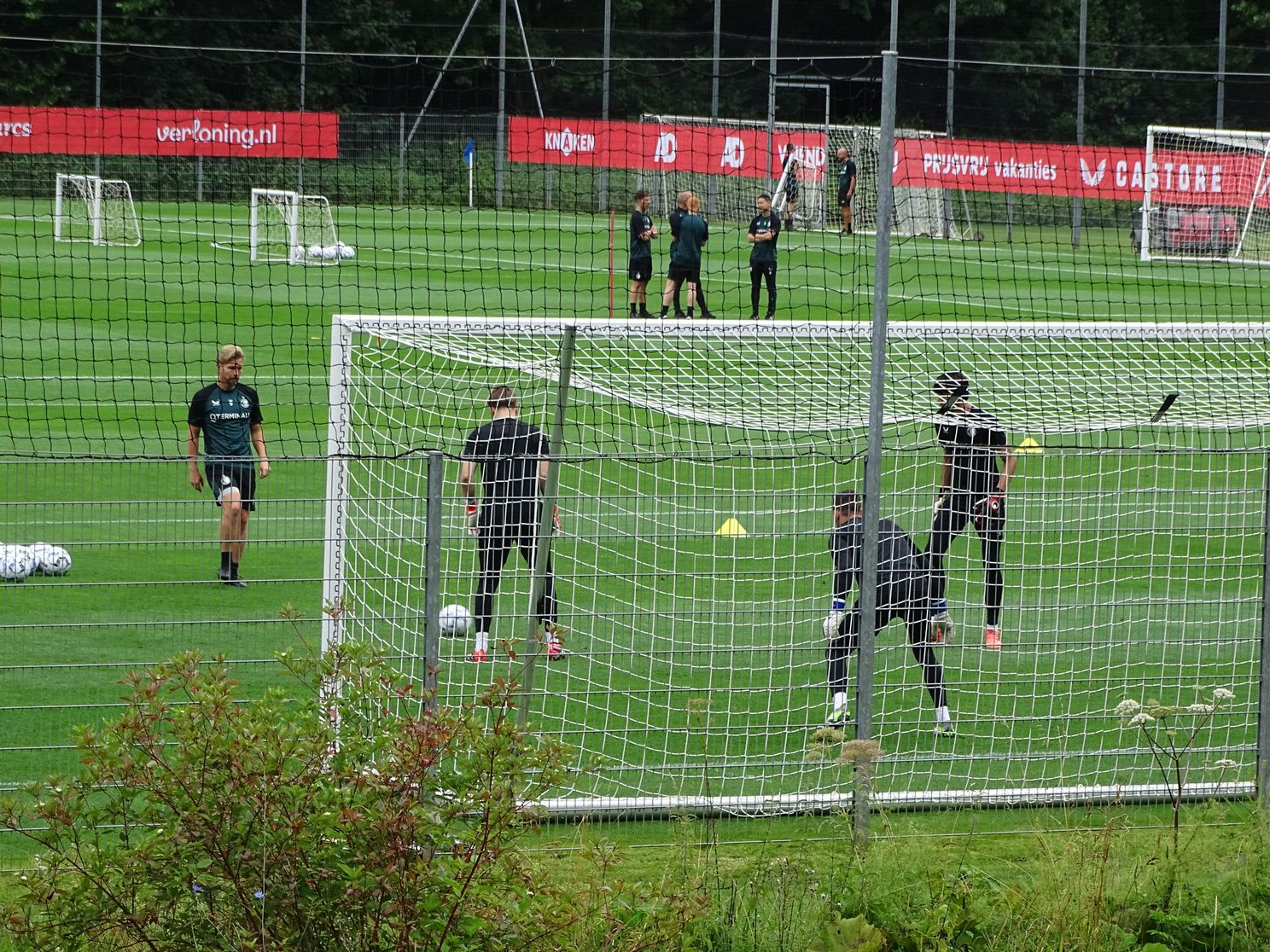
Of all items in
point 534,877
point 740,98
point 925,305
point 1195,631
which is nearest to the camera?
point 534,877

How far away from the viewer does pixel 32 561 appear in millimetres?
9984

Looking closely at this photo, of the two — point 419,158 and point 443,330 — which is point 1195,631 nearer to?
point 443,330

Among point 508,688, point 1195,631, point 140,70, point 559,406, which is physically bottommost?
point 1195,631

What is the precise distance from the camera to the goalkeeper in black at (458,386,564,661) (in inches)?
279

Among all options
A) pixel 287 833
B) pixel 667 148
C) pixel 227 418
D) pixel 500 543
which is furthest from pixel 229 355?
pixel 667 148

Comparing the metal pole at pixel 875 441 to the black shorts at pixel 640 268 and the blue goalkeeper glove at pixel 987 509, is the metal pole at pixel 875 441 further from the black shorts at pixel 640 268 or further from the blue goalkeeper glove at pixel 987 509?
the black shorts at pixel 640 268

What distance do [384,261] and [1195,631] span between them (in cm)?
1973

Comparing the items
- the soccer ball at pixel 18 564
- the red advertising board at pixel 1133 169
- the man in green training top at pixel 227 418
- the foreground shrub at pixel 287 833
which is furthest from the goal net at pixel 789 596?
the red advertising board at pixel 1133 169

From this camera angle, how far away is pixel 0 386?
19.3m

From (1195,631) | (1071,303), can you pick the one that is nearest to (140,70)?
(1071,303)

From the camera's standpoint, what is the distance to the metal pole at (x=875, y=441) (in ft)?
20.3

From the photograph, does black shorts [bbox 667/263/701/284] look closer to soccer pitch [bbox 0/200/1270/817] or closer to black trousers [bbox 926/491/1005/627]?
soccer pitch [bbox 0/200/1270/817]

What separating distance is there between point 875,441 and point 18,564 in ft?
18.6

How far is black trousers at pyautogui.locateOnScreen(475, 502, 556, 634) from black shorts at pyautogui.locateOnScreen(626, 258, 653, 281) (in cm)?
1432
